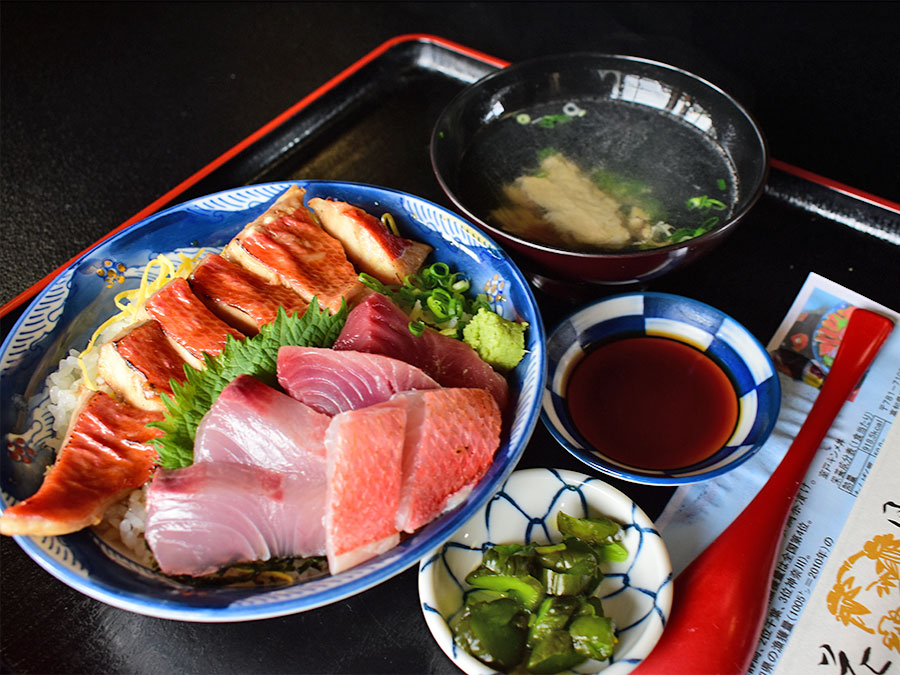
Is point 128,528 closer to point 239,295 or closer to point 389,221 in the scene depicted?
point 239,295

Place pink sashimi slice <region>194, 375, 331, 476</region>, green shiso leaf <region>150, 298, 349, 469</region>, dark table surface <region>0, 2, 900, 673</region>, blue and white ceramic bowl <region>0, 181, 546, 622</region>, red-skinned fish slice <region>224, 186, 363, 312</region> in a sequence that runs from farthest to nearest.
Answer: dark table surface <region>0, 2, 900, 673</region>, red-skinned fish slice <region>224, 186, 363, 312</region>, green shiso leaf <region>150, 298, 349, 469</region>, pink sashimi slice <region>194, 375, 331, 476</region>, blue and white ceramic bowl <region>0, 181, 546, 622</region>

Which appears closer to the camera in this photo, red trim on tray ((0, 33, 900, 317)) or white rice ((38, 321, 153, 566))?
white rice ((38, 321, 153, 566))

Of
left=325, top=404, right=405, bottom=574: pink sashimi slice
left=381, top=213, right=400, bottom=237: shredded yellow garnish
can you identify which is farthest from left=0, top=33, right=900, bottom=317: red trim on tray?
left=325, top=404, right=405, bottom=574: pink sashimi slice

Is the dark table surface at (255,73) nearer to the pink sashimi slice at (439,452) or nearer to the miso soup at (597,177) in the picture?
the miso soup at (597,177)

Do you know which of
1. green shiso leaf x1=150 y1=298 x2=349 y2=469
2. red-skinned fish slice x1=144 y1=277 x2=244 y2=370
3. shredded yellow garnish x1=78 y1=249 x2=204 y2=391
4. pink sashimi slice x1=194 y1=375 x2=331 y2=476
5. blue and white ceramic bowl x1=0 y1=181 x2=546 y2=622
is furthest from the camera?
shredded yellow garnish x1=78 y1=249 x2=204 y2=391

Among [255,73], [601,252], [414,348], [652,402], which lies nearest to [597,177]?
[601,252]

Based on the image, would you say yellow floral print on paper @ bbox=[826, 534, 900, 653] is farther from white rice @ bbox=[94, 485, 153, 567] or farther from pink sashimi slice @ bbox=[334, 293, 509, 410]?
white rice @ bbox=[94, 485, 153, 567]
